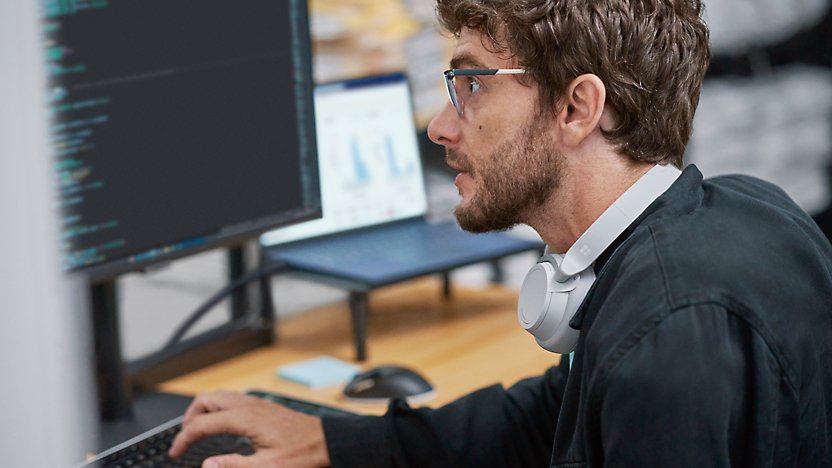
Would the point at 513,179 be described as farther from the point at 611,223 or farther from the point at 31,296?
the point at 31,296

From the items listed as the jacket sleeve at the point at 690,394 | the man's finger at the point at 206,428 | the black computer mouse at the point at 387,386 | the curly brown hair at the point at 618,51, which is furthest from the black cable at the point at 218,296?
the jacket sleeve at the point at 690,394

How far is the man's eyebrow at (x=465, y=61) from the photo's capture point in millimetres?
1115

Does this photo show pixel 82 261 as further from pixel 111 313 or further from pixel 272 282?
pixel 272 282

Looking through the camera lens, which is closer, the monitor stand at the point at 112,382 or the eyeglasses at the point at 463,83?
the eyeglasses at the point at 463,83

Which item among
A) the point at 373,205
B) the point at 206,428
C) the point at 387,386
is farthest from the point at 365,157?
the point at 206,428

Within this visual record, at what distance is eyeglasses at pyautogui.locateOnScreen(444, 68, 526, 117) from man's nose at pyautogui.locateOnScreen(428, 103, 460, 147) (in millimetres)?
10

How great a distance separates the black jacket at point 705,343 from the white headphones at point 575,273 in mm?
15

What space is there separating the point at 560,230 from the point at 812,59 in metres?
1.43

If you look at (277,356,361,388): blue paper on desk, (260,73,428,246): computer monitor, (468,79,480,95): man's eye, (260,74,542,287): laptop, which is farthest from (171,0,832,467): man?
(260,73,428,246): computer monitor

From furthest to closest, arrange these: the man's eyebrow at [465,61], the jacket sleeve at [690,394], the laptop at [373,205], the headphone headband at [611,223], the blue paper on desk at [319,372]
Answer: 1. the laptop at [373,205]
2. the blue paper on desk at [319,372]
3. the man's eyebrow at [465,61]
4. the headphone headband at [611,223]
5. the jacket sleeve at [690,394]

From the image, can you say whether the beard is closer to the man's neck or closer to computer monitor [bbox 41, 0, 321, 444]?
the man's neck

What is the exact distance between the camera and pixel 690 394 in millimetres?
811

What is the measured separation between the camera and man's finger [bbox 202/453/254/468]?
Answer: 112 centimetres

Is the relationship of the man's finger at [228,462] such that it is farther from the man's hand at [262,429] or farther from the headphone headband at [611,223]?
the headphone headband at [611,223]
